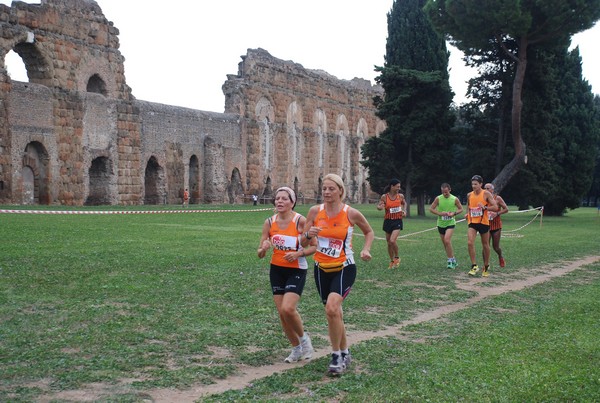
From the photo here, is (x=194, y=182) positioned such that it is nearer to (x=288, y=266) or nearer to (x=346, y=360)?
(x=288, y=266)

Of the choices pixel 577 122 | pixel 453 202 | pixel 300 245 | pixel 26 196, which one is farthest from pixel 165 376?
pixel 577 122

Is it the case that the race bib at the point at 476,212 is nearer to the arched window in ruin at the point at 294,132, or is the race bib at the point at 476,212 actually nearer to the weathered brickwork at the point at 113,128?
the weathered brickwork at the point at 113,128

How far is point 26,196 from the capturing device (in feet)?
99.6

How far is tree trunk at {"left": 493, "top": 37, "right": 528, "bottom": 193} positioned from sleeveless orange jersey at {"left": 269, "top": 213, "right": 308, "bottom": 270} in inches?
1141

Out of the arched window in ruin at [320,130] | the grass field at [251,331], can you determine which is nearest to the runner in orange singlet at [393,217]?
the grass field at [251,331]

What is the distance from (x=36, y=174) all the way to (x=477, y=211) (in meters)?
22.7

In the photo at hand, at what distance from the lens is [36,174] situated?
30766mm

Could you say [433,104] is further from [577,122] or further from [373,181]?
[577,122]

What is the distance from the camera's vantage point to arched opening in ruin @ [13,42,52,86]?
30.8 m

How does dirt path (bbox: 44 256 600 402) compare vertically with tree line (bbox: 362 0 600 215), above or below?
below

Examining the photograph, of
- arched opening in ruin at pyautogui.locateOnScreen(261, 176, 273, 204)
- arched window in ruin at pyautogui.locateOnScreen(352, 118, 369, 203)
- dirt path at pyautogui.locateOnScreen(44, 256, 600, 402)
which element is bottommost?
dirt path at pyautogui.locateOnScreen(44, 256, 600, 402)

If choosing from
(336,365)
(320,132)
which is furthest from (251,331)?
(320,132)

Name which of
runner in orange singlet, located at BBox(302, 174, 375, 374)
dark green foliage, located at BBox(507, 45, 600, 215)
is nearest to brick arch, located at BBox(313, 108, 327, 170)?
dark green foliage, located at BBox(507, 45, 600, 215)

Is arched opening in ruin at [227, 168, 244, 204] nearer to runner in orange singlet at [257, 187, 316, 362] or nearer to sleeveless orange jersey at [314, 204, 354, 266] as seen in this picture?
runner in orange singlet at [257, 187, 316, 362]
